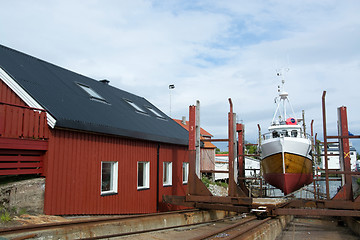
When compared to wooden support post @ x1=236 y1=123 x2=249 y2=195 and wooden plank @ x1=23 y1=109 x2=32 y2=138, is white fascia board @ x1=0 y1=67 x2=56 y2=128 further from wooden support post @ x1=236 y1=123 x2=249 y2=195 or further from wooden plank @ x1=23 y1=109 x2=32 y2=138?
wooden support post @ x1=236 y1=123 x2=249 y2=195

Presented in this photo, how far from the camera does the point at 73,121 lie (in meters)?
10.3

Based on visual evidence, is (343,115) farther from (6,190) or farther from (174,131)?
(6,190)

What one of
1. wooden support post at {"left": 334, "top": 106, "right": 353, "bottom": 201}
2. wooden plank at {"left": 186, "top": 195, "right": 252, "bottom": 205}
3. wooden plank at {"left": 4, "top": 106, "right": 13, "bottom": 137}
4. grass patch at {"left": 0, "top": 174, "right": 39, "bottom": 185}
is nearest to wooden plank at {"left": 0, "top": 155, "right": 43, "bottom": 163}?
grass patch at {"left": 0, "top": 174, "right": 39, "bottom": 185}

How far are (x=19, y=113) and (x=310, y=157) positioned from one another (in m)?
15.4

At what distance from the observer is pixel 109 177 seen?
12.5 meters

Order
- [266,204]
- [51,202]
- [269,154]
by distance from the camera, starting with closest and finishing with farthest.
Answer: [51,202], [266,204], [269,154]

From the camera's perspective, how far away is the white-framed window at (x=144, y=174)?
14.4 meters

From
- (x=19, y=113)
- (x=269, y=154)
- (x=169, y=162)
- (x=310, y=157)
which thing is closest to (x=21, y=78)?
(x=19, y=113)

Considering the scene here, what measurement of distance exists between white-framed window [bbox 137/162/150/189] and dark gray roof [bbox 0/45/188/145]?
4.04ft

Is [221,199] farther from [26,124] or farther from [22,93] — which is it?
[22,93]

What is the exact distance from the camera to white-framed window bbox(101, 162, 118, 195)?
39.8ft

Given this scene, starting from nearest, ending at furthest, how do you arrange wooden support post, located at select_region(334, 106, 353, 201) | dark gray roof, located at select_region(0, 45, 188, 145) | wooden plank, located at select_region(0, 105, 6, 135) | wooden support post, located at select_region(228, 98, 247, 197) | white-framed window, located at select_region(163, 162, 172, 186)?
wooden plank, located at select_region(0, 105, 6, 135) < dark gray roof, located at select_region(0, 45, 188, 145) < wooden support post, located at select_region(334, 106, 353, 201) < wooden support post, located at select_region(228, 98, 247, 197) < white-framed window, located at select_region(163, 162, 172, 186)

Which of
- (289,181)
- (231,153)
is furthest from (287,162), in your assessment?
(231,153)

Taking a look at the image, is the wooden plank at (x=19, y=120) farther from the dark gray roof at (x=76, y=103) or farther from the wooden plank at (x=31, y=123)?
the dark gray roof at (x=76, y=103)
